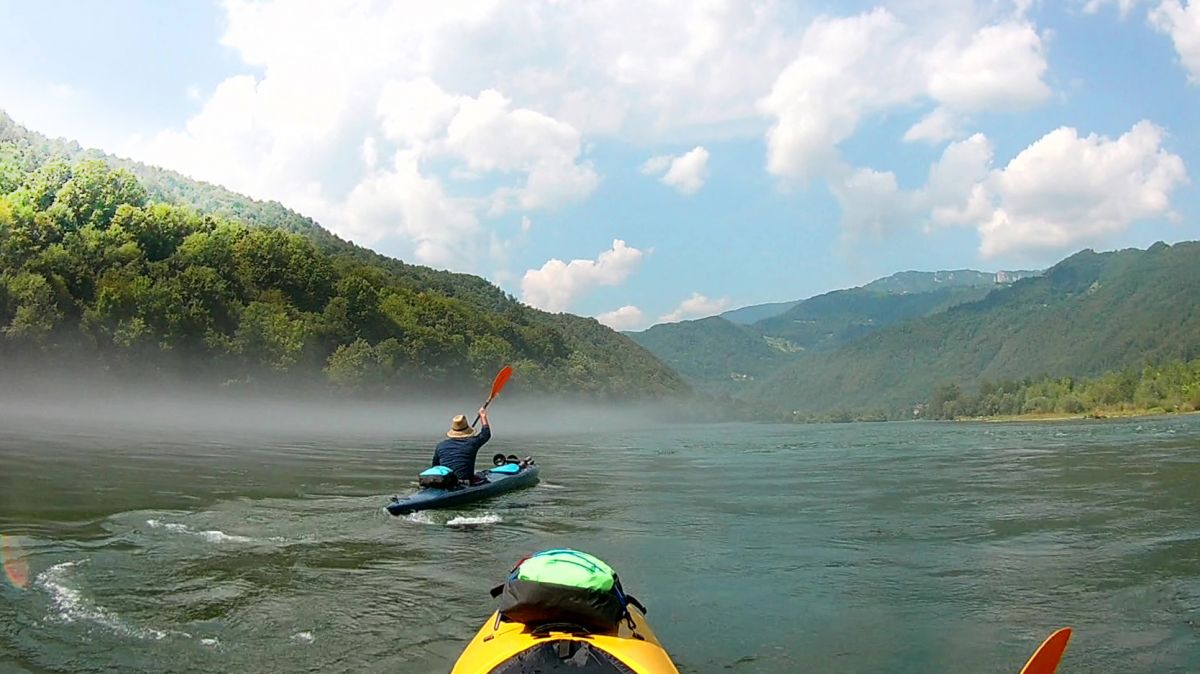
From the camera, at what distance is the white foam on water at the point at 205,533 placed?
13.6 m

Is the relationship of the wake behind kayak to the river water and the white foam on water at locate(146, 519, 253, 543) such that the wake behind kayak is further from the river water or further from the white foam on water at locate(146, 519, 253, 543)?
the white foam on water at locate(146, 519, 253, 543)

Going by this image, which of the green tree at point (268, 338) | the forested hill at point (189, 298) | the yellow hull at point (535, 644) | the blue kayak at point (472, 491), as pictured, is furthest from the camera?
the green tree at point (268, 338)

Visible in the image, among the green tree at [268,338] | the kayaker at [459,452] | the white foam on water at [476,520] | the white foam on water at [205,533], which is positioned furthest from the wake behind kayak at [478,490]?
the green tree at [268,338]

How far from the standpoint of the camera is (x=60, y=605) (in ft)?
31.0

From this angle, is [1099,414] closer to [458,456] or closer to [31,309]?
[458,456]

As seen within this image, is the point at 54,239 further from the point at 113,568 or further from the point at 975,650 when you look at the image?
the point at 975,650

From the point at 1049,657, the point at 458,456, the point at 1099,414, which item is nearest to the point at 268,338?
the point at 458,456

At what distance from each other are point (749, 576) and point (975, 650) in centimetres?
398

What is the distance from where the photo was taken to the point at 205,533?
1402 cm

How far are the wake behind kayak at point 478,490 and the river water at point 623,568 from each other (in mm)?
355

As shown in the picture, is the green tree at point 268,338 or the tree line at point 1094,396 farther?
the tree line at point 1094,396

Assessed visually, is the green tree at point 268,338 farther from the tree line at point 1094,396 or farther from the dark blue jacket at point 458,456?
the tree line at point 1094,396

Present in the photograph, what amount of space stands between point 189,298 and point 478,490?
73665 millimetres

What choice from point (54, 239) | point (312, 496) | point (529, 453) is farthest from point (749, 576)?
point (54, 239)
